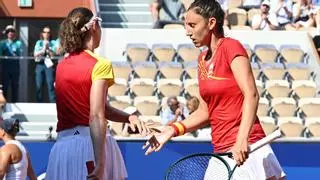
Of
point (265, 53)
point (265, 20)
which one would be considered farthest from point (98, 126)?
point (265, 20)

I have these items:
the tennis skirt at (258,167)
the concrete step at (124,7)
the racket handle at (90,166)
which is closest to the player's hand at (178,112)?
the concrete step at (124,7)

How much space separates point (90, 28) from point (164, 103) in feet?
26.0

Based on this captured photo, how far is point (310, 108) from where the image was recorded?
553 inches

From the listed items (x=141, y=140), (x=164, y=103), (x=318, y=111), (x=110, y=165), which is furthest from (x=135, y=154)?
(x=318, y=111)

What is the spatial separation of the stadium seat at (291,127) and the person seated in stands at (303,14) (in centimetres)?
369

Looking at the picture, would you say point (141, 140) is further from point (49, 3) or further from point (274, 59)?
point (49, 3)

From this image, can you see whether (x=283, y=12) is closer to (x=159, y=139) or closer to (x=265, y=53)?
(x=265, y=53)

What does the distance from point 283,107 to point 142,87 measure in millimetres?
2251

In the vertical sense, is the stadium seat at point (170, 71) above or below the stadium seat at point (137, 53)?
below

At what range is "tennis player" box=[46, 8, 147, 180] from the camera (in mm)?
5316

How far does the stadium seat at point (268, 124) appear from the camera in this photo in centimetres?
1298

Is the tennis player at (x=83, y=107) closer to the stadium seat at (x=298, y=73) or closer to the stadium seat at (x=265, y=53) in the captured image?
the stadium seat at (x=298, y=73)

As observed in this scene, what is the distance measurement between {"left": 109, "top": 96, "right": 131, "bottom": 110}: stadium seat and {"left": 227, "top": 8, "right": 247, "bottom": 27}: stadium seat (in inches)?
147

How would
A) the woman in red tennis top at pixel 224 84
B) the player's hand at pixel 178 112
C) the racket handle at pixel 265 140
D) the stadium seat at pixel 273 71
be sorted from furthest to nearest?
the stadium seat at pixel 273 71 < the player's hand at pixel 178 112 < the woman in red tennis top at pixel 224 84 < the racket handle at pixel 265 140
